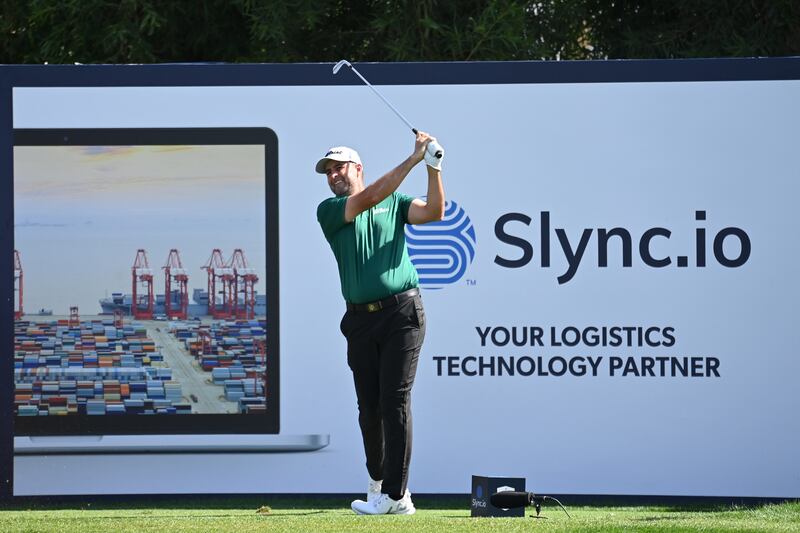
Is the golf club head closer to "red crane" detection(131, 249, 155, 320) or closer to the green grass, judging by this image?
"red crane" detection(131, 249, 155, 320)

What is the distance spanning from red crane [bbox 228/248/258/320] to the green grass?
106 cm

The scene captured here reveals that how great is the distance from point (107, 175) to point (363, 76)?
5.02 ft

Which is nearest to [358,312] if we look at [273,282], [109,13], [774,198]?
[273,282]

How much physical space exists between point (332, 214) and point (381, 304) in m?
0.48

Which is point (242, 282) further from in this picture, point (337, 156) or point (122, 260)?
point (337, 156)

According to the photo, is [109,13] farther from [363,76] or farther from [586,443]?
[586,443]

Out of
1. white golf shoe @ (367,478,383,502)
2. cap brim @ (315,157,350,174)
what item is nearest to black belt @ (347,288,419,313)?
cap brim @ (315,157,350,174)

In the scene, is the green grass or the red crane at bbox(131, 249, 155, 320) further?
the red crane at bbox(131, 249, 155, 320)

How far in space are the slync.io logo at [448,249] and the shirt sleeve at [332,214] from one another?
3.90 ft

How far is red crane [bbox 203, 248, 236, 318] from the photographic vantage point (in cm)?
718

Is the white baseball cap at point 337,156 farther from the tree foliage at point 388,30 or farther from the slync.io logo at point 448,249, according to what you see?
the tree foliage at point 388,30

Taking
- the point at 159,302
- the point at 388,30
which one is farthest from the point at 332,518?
the point at 388,30

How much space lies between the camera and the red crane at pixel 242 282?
7.18 metres

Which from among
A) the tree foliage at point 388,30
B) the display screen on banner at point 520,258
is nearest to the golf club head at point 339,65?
the display screen on banner at point 520,258
